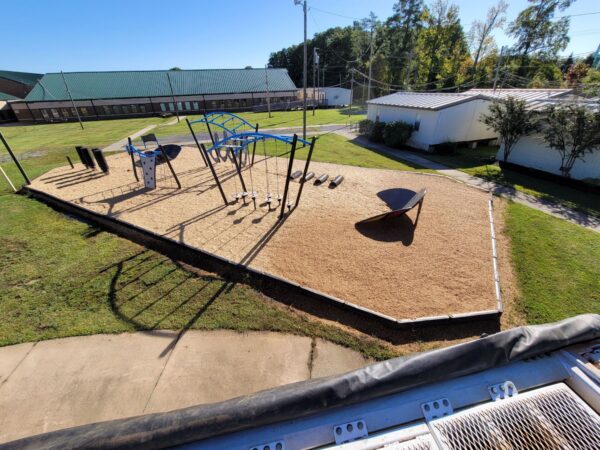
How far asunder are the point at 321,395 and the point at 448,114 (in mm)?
20825

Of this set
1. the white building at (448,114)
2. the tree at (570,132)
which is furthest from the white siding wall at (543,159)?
the white building at (448,114)

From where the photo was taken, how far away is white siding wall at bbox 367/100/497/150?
58.9ft

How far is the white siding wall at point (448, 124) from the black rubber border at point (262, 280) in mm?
16069

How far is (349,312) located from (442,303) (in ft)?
6.57

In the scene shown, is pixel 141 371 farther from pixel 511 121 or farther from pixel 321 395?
pixel 511 121

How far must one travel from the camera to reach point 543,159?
1411cm

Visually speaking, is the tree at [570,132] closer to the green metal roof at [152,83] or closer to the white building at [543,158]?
the white building at [543,158]

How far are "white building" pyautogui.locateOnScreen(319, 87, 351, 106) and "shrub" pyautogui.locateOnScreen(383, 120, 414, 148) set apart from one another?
1553 inches

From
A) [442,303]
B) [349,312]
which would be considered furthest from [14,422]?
[442,303]

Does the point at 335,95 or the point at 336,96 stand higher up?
the point at 335,95

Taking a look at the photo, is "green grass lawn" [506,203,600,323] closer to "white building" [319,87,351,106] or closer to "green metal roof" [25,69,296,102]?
"green metal roof" [25,69,296,102]

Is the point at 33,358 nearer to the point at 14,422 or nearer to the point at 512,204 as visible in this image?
the point at 14,422

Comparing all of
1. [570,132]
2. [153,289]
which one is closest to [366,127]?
[570,132]

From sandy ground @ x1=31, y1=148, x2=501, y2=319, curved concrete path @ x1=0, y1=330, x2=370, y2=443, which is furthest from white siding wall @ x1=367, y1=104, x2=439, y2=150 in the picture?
curved concrete path @ x1=0, y1=330, x2=370, y2=443
